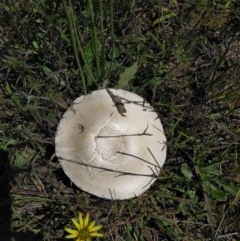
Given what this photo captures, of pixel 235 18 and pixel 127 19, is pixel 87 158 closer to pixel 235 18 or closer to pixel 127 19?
pixel 127 19

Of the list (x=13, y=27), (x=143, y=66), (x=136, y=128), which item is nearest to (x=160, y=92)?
(x=143, y=66)

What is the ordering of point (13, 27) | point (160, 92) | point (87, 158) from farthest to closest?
point (160, 92), point (13, 27), point (87, 158)

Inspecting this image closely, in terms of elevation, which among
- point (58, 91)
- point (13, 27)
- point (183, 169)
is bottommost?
point (183, 169)

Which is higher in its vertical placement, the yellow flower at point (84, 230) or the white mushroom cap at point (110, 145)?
the white mushroom cap at point (110, 145)

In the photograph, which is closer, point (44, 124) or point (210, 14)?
point (44, 124)

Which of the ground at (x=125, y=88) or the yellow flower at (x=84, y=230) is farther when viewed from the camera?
the ground at (x=125, y=88)

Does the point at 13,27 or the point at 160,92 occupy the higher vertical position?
the point at 13,27

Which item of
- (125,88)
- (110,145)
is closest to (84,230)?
(110,145)
